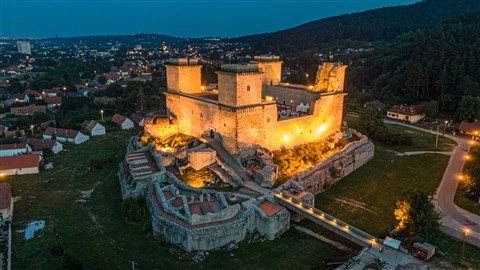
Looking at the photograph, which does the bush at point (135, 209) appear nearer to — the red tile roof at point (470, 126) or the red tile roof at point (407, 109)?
the red tile roof at point (470, 126)

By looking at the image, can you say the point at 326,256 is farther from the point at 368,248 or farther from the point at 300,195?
the point at 300,195

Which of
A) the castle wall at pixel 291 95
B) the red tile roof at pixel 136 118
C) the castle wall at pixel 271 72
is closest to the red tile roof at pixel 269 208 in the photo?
the castle wall at pixel 291 95

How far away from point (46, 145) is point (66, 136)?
4823 millimetres

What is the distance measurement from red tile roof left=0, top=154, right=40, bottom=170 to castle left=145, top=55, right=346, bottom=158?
11.2 metres

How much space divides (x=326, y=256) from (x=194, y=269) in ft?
24.3

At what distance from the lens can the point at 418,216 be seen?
20.7 m

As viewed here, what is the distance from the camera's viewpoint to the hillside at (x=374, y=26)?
13138 centimetres

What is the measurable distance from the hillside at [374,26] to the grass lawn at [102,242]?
117554 mm

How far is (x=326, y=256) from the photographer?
20.5 metres

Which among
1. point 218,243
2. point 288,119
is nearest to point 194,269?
point 218,243

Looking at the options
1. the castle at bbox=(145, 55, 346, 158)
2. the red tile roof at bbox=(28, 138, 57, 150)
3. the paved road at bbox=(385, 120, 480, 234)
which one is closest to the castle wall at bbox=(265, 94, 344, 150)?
the castle at bbox=(145, 55, 346, 158)

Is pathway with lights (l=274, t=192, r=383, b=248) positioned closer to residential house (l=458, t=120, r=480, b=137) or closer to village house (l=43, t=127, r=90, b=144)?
village house (l=43, t=127, r=90, b=144)

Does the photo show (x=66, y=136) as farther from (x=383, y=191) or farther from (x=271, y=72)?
(x=383, y=191)

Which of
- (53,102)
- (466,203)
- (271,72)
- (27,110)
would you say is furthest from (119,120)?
(466,203)
